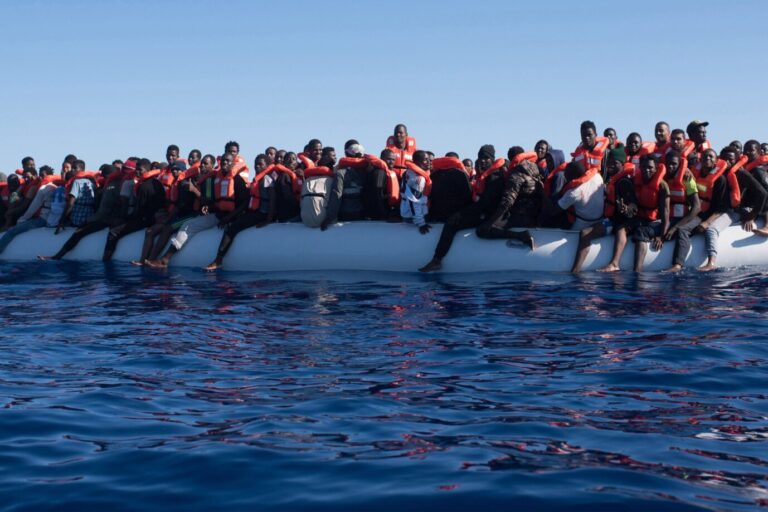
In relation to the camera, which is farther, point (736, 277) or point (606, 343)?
point (736, 277)

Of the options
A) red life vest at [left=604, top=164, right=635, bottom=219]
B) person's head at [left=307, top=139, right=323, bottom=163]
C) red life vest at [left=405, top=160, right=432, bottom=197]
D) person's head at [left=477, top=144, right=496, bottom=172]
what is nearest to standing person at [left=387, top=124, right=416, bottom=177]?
red life vest at [left=405, top=160, right=432, bottom=197]

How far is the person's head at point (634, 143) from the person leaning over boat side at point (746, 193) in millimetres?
1338

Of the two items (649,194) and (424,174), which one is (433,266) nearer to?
(424,174)

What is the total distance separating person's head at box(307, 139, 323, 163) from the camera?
17469 millimetres

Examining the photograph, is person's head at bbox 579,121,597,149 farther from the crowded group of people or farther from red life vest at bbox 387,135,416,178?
red life vest at bbox 387,135,416,178

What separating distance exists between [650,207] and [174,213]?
8.62 metres

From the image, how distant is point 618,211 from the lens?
1438 centimetres

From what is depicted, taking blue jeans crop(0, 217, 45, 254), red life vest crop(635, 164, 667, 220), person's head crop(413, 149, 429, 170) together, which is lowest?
blue jeans crop(0, 217, 45, 254)

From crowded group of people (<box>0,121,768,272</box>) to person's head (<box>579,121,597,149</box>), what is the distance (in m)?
0.02

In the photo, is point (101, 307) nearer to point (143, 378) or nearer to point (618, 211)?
point (143, 378)

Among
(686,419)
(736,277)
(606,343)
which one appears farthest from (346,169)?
(686,419)

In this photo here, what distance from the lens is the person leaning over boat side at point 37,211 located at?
64.9 ft

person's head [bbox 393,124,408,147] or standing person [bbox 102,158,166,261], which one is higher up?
person's head [bbox 393,124,408,147]

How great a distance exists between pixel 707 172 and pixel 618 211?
1.52 meters
